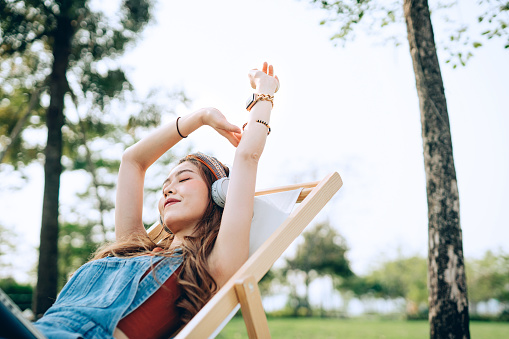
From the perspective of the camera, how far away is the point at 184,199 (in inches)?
77.1

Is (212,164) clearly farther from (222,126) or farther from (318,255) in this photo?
(318,255)

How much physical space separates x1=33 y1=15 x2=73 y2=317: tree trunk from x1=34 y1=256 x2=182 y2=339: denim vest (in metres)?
4.93

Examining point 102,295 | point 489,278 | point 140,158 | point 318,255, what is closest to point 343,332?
point 140,158

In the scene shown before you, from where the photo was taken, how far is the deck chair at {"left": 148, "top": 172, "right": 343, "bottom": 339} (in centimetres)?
135

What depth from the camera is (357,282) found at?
37.9 m

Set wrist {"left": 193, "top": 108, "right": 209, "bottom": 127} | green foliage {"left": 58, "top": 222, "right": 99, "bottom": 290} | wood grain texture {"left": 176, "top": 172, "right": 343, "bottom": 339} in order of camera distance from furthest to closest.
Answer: green foliage {"left": 58, "top": 222, "right": 99, "bottom": 290}
wrist {"left": 193, "top": 108, "right": 209, "bottom": 127}
wood grain texture {"left": 176, "top": 172, "right": 343, "bottom": 339}

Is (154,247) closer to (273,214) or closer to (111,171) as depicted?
(273,214)

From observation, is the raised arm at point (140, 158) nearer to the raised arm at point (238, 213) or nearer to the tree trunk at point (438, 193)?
the raised arm at point (238, 213)

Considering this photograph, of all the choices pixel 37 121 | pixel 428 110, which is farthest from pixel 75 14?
pixel 428 110

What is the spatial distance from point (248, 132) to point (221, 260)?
22.1 inches

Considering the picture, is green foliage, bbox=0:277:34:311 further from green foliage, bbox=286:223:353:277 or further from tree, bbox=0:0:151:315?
green foliage, bbox=286:223:353:277

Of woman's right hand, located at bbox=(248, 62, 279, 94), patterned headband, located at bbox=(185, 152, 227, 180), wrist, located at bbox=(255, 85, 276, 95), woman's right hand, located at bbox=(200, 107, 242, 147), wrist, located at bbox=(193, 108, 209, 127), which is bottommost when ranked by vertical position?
patterned headband, located at bbox=(185, 152, 227, 180)

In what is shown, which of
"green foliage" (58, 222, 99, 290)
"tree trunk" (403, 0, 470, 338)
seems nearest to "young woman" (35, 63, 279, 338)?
"tree trunk" (403, 0, 470, 338)

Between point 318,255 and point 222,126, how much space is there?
27743 millimetres
